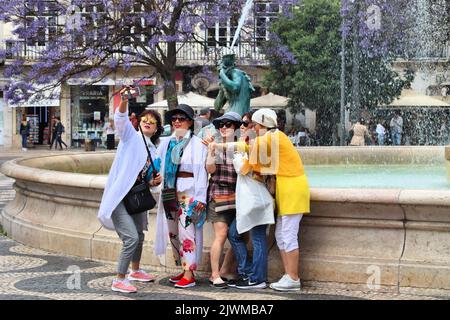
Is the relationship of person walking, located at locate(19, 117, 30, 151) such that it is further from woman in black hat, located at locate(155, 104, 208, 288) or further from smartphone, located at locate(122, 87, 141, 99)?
smartphone, located at locate(122, 87, 141, 99)

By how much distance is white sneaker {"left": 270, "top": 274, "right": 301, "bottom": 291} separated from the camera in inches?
256

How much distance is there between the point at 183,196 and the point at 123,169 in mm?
553

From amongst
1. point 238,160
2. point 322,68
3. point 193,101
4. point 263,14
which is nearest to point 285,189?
point 238,160

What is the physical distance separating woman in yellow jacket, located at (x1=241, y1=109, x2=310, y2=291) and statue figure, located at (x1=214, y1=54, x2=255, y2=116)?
4.18 m

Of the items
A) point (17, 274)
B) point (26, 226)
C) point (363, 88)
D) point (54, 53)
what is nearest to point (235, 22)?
point (54, 53)

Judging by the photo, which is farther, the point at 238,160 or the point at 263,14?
the point at 263,14

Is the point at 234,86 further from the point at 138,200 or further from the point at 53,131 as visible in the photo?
the point at 53,131

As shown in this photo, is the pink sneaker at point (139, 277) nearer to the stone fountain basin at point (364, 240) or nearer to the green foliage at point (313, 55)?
the stone fountain basin at point (364, 240)

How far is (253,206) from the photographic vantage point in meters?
6.48

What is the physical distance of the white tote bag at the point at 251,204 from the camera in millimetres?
6496

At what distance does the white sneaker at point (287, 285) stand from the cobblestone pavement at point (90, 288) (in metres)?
0.05

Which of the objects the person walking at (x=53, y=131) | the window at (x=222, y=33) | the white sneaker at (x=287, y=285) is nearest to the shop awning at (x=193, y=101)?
the window at (x=222, y=33)

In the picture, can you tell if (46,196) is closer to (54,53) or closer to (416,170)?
(416,170)

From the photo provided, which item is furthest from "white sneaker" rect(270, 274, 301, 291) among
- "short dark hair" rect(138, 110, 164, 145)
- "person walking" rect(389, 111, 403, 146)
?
"person walking" rect(389, 111, 403, 146)
